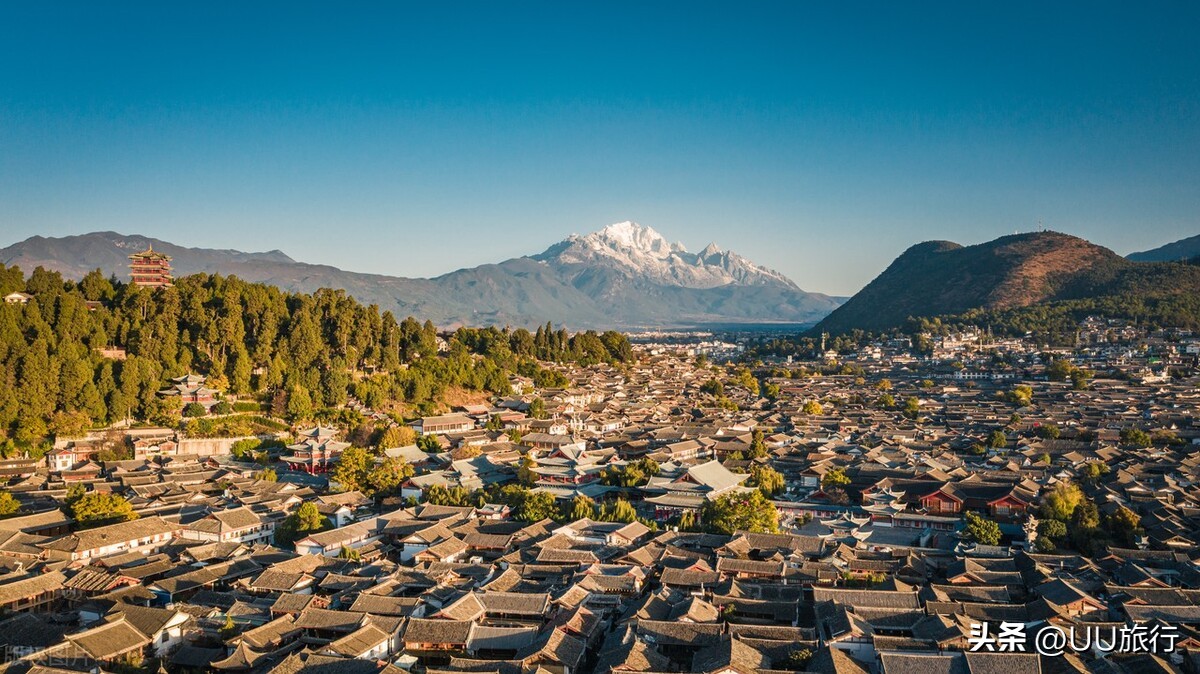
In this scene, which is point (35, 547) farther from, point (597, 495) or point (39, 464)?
point (597, 495)

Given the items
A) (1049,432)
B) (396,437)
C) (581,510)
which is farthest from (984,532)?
(396,437)

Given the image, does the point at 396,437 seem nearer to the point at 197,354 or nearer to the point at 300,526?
the point at 300,526

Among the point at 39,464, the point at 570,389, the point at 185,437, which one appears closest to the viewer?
the point at 39,464

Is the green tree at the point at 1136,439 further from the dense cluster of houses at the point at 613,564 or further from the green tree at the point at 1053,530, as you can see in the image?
the green tree at the point at 1053,530

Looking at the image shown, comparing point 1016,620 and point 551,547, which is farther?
point 551,547

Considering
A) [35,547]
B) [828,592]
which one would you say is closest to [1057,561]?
[828,592]

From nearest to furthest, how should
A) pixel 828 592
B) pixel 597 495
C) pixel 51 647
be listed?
pixel 51 647 → pixel 828 592 → pixel 597 495

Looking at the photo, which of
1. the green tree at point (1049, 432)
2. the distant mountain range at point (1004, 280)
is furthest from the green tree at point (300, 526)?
the distant mountain range at point (1004, 280)

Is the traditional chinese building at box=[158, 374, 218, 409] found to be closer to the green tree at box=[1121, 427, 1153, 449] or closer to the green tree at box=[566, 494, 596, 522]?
the green tree at box=[566, 494, 596, 522]
